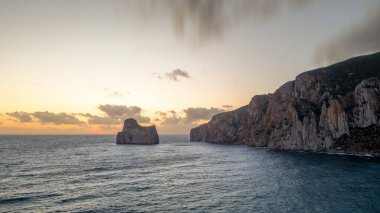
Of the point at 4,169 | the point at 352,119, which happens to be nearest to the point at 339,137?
the point at 352,119

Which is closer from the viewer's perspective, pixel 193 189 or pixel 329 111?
pixel 193 189

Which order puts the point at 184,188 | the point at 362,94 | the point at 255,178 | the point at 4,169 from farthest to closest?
the point at 362,94 < the point at 4,169 < the point at 255,178 < the point at 184,188

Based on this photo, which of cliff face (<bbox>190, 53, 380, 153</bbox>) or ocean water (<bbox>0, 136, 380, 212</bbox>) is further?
cliff face (<bbox>190, 53, 380, 153</bbox>)

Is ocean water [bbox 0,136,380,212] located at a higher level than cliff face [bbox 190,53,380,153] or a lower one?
lower

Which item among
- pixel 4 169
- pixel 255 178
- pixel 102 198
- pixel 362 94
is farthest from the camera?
pixel 362 94

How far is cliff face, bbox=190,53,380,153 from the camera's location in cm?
13125

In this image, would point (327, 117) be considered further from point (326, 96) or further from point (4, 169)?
point (4, 169)

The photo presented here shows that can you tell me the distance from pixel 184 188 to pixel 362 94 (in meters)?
119

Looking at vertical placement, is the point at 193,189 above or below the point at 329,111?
below

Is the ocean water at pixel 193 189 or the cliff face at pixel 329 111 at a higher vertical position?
the cliff face at pixel 329 111

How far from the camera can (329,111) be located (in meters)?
146

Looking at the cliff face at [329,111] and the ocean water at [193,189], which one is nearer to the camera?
the ocean water at [193,189]

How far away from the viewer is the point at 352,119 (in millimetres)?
136875

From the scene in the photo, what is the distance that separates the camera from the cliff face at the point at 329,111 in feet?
431
